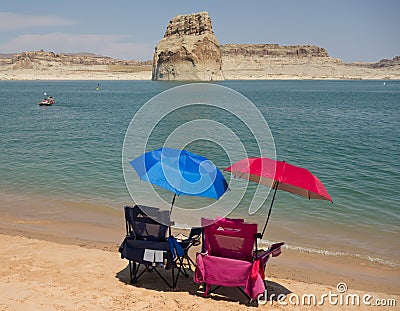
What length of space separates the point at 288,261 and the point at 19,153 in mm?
15013

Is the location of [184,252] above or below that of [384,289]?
above

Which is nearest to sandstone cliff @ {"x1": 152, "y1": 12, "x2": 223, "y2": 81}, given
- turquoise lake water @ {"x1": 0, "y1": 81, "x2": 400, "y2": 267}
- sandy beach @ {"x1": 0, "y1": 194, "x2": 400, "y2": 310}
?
turquoise lake water @ {"x1": 0, "y1": 81, "x2": 400, "y2": 267}

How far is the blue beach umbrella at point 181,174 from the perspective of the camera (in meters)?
6.62

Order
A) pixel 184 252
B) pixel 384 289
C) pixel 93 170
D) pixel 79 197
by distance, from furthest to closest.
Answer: pixel 93 170 → pixel 79 197 → pixel 384 289 → pixel 184 252

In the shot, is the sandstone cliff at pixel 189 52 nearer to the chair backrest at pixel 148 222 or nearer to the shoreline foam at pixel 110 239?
the shoreline foam at pixel 110 239

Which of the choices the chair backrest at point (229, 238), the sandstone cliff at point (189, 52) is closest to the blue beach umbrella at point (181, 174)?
the chair backrest at point (229, 238)

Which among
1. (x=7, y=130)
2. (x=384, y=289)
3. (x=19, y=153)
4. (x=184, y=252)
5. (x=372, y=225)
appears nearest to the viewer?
(x=184, y=252)

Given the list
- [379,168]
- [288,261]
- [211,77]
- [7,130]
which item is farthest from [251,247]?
[211,77]

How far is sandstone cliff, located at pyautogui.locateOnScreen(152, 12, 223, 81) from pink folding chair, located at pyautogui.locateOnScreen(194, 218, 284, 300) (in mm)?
122487

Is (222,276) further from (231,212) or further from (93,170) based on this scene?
(93,170)

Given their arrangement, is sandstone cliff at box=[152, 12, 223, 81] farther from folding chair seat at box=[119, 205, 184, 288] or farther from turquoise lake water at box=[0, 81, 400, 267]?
folding chair seat at box=[119, 205, 184, 288]

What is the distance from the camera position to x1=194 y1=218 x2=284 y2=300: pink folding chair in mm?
6254

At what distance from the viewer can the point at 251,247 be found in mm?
6273

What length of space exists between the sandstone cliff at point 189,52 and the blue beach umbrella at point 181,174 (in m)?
122
